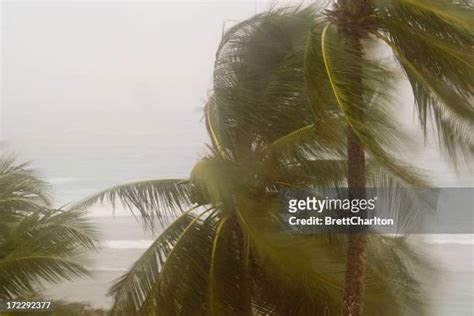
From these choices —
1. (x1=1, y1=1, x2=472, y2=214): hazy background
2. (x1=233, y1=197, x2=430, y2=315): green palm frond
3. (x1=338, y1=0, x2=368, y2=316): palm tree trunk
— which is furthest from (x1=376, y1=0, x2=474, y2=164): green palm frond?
(x1=1, y1=1, x2=472, y2=214): hazy background

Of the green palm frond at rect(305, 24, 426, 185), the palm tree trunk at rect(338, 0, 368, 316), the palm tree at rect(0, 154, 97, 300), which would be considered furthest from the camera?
the palm tree at rect(0, 154, 97, 300)

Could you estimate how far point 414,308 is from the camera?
3.06 meters

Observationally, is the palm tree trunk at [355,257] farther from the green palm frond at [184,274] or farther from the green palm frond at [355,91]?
the green palm frond at [184,274]

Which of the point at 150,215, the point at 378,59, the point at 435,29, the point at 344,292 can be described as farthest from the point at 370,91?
the point at 150,215

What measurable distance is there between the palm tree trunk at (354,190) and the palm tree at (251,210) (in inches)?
1.5

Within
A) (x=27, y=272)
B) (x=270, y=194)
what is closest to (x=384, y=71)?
(x=270, y=194)

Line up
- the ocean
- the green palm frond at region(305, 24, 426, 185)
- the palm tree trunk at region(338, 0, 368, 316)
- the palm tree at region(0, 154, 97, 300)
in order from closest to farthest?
the green palm frond at region(305, 24, 426, 185) < the palm tree trunk at region(338, 0, 368, 316) < the ocean < the palm tree at region(0, 154, 97, 300)

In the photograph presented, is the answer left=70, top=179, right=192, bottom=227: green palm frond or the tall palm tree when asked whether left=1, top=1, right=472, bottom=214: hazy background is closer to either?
left=70, top=179, right=192, bottom=227: green palm frond

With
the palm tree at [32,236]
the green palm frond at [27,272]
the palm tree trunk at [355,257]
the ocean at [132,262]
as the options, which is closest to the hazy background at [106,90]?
the palm tree at [32,236]

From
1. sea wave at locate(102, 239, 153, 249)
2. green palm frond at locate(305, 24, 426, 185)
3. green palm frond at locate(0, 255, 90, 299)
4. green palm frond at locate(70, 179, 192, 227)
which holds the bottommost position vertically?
green palm frond at locate(0, 255, 90, 299)

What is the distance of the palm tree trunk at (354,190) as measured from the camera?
2.93 meters

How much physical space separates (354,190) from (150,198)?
0.96m

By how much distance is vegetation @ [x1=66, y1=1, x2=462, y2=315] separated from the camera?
2.93 metres

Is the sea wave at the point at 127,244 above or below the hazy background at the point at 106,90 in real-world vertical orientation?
below
